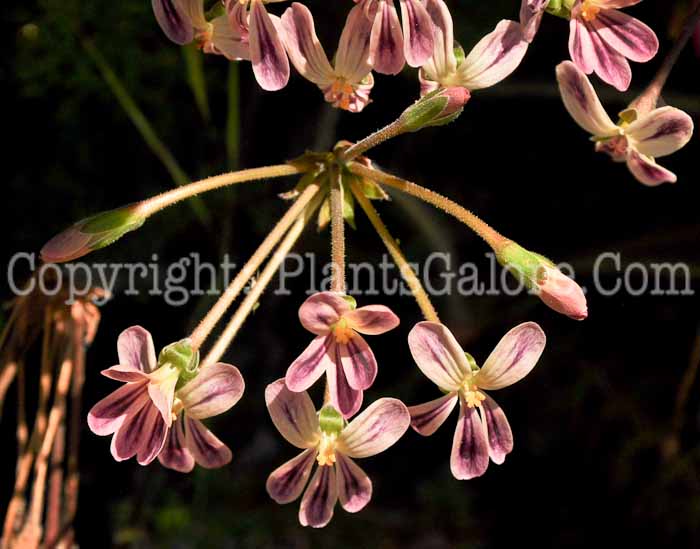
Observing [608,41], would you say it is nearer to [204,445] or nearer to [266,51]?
[266,51]

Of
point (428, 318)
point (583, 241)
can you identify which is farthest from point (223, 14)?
point (583, 241)

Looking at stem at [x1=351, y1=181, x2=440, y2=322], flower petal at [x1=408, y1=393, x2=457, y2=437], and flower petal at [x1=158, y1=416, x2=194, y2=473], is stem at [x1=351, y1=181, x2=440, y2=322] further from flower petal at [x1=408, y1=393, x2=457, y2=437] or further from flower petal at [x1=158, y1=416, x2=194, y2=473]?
flower petal at [x1=158, y1=416, x2=194, y2=473]

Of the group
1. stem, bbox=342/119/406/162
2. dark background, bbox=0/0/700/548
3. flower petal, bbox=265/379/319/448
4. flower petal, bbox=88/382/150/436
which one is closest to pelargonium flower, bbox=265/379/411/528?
flower petal, bbox=265/379/319/448

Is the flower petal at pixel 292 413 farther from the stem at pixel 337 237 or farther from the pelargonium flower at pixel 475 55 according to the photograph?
the pelargonium flower at pixel 475 55

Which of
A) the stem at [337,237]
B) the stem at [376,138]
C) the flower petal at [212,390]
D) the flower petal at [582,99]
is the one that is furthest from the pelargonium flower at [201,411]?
the flower petal at [582,99]

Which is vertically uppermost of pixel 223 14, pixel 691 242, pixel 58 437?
pixel 691 242

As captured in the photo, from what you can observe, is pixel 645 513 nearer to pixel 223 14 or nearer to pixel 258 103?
pixel 258 103
